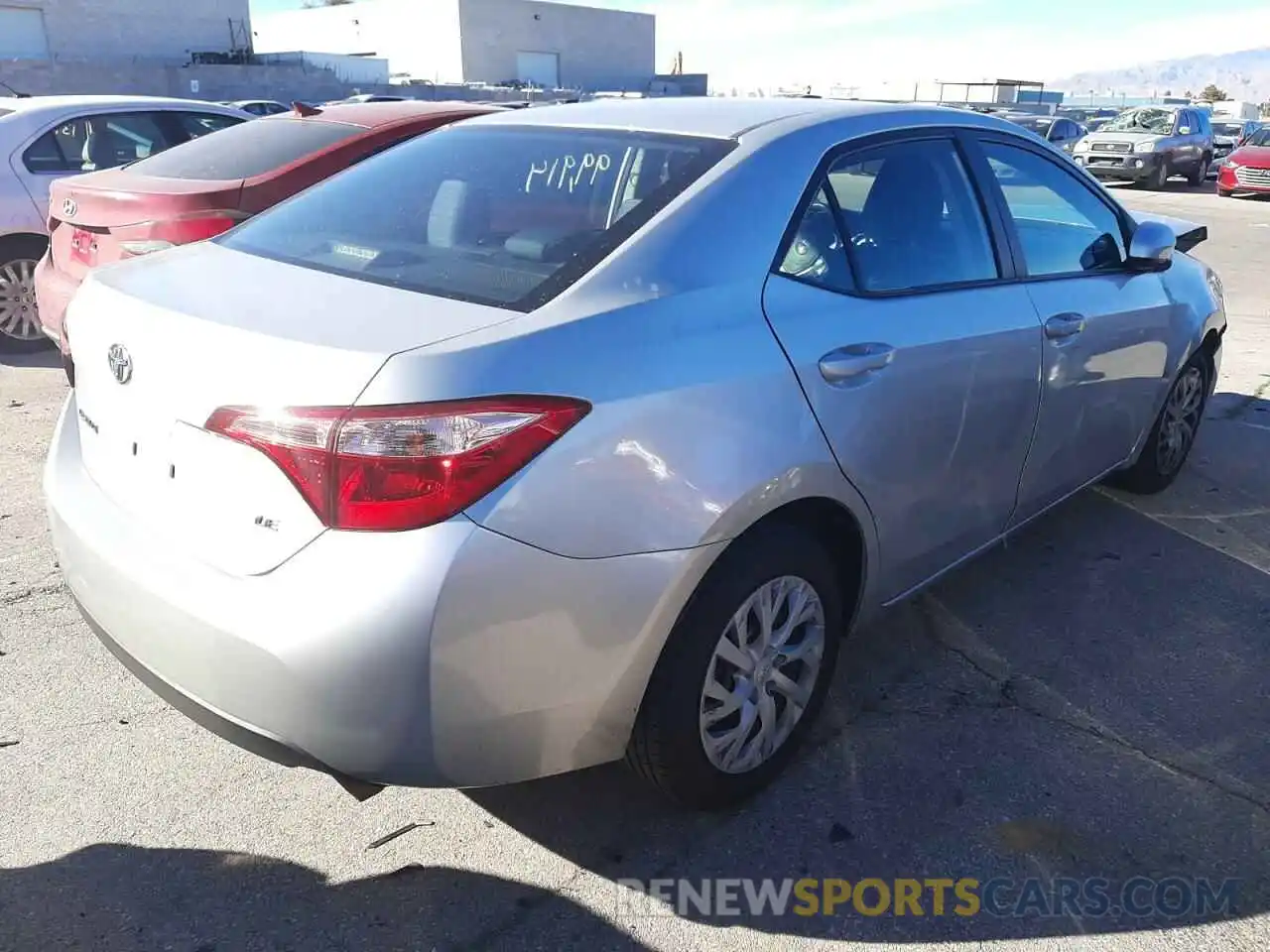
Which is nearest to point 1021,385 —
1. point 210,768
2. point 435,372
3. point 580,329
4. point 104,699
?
point 580,329

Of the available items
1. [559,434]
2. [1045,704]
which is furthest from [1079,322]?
[559,434]

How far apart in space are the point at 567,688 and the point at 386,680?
0.37 m

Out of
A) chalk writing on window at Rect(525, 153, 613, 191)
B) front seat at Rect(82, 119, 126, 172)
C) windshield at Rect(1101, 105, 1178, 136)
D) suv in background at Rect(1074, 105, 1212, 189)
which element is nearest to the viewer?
chalk writing on window at Rect(525, 153, 613, 191)

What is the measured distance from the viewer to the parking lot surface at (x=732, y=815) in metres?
2.32

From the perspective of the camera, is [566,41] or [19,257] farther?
[566,41]

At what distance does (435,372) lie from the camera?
1.92 metres

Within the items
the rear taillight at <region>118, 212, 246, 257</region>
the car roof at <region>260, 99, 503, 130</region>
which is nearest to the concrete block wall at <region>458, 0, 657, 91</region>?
the car roof at <region>260, 99, 503, 130</region>

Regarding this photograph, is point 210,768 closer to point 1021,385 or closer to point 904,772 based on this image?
point 904,772

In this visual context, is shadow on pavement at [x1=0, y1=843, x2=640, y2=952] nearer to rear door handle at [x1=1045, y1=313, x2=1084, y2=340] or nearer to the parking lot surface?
the parking lot surface

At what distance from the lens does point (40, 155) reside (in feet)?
22.7

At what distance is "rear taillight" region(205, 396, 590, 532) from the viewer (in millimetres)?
1892

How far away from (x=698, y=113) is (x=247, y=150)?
11.4 feet

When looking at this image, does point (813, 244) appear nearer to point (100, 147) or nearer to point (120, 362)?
point (120, 362)

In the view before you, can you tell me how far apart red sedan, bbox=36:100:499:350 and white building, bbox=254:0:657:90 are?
60430 mm
